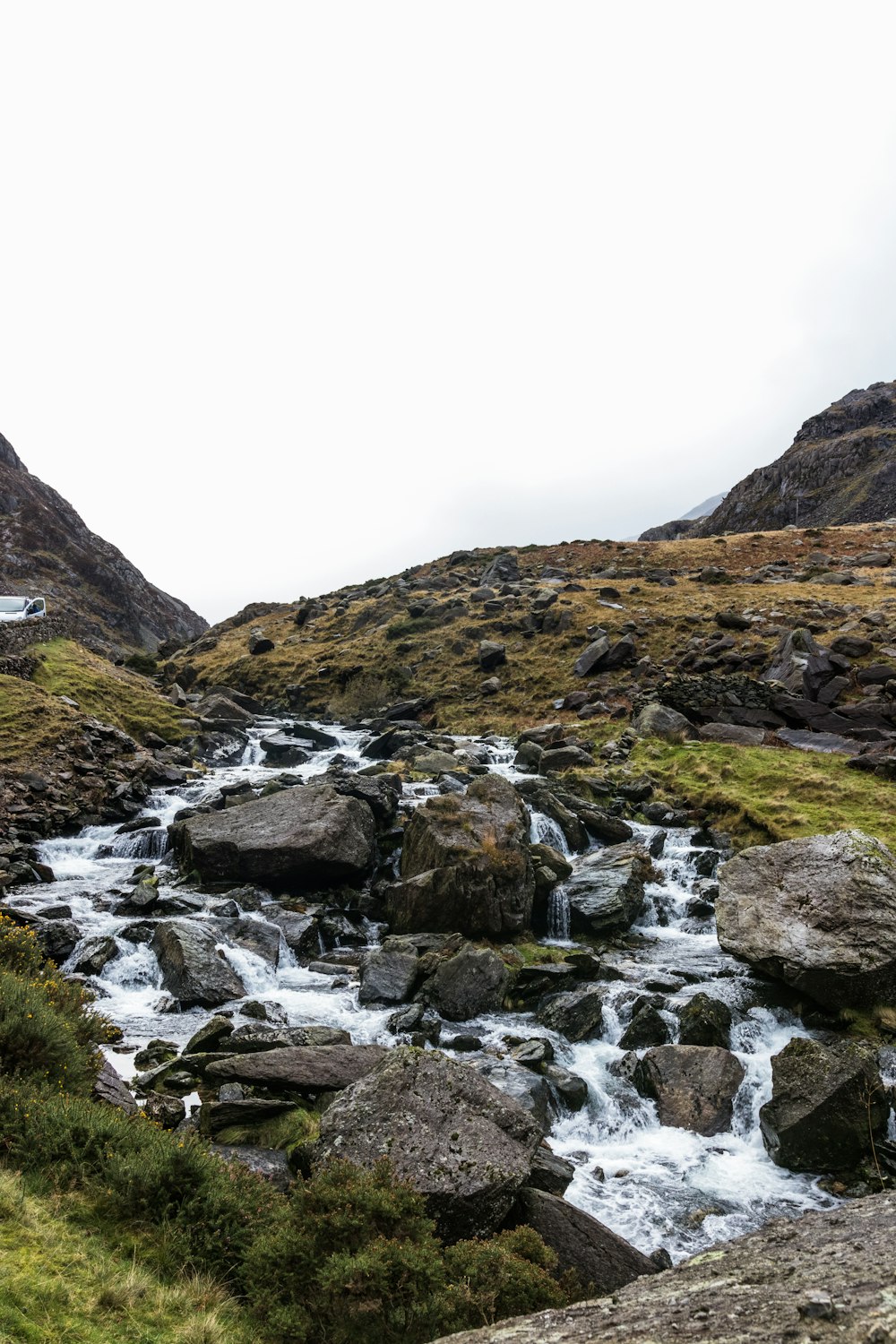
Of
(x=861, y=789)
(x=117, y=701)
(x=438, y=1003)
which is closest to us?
(x=438, y=1003)

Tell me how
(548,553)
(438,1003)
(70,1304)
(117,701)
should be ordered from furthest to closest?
(548,553) → (117,701) → (438,1003) → (70,1304)

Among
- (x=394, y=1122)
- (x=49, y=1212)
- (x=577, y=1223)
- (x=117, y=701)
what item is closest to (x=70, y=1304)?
(x=49, y=1212)

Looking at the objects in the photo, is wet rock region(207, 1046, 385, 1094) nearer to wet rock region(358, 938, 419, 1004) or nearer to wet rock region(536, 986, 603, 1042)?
wet rock region(358, 938, 419, 1004)

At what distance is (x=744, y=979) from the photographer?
1742 centimetres

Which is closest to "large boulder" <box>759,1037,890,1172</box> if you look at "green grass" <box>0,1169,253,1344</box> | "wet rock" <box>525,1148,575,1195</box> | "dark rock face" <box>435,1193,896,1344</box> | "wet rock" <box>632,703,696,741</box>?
"wet rock" <box>525,1148,575,1195</box>

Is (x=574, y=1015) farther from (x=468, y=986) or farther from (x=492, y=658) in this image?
(x=492, y=658)

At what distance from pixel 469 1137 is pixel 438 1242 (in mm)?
1886

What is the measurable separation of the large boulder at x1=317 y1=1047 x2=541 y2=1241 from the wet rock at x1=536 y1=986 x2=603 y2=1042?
5805 mm

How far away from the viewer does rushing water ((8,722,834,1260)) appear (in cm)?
1158

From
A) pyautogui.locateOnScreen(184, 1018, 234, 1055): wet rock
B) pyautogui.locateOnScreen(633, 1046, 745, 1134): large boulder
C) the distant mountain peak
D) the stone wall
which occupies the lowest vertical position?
pyautogui.locateOnScreen(633, 1046, 745, 1134): large boulder

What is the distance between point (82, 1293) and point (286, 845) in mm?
17013

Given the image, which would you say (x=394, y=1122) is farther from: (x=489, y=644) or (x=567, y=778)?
(x=489, y=644)

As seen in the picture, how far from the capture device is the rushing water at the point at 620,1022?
1158 centimetres

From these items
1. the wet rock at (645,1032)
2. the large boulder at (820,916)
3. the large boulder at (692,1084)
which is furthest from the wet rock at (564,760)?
the large boulder at (692,1084)
